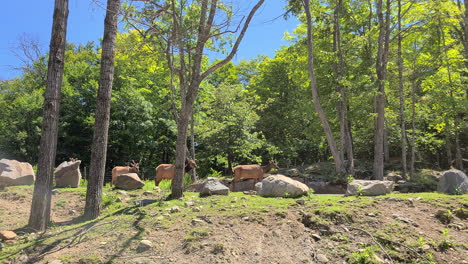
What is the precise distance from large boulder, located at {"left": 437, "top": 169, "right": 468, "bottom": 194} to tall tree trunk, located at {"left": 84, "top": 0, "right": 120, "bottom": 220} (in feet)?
26.2

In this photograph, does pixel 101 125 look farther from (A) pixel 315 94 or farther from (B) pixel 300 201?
(A) pixel 315 94

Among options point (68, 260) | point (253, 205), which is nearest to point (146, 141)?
point (253, 205)

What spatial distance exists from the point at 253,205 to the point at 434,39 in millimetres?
14148

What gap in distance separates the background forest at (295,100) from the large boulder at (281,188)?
15.9ft

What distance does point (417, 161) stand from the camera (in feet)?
59.2

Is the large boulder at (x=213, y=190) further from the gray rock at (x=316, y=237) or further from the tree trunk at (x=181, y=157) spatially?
the gray rock at (x=316, y=237)

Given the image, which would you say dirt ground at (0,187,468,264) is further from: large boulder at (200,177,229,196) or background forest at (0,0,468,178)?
background forest at (0,0,468,178)

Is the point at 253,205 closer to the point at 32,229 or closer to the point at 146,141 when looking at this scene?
the point at 32,229

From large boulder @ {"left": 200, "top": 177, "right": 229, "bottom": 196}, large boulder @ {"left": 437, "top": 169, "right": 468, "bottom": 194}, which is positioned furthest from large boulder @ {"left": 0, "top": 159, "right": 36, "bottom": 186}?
large boulder @ {"left": 437, "top": 169, "right": 468, "bottom": 194}

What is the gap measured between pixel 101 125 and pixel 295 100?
16.2 meters

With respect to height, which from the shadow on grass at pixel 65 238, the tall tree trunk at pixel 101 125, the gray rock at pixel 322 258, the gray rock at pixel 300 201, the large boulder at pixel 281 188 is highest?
the tall tree trunk at pixel 101 125

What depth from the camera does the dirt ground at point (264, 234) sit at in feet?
16.7

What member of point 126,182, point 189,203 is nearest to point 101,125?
point 189,203

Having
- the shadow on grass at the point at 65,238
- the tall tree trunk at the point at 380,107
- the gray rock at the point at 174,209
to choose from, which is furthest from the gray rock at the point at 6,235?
the tall tree trunk at the point at 380,107
